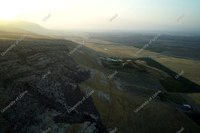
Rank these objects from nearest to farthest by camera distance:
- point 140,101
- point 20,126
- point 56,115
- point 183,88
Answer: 1. point 20,126
2. point 56,115
3. point 140,101
4. point 183,88

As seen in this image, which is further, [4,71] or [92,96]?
[92,96]

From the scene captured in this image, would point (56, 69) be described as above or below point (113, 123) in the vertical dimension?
above

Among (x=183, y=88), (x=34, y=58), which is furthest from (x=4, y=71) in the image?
(x=183, y=88)

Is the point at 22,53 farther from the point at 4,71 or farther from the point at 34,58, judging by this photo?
the point at 4,71

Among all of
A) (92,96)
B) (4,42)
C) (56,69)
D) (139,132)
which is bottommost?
(139,132)

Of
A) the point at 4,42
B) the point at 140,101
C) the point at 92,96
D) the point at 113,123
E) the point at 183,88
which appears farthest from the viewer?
the point at 183,88

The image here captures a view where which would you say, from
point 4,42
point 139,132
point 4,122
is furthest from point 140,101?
point 4,42

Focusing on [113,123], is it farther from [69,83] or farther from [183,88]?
[183,88]
